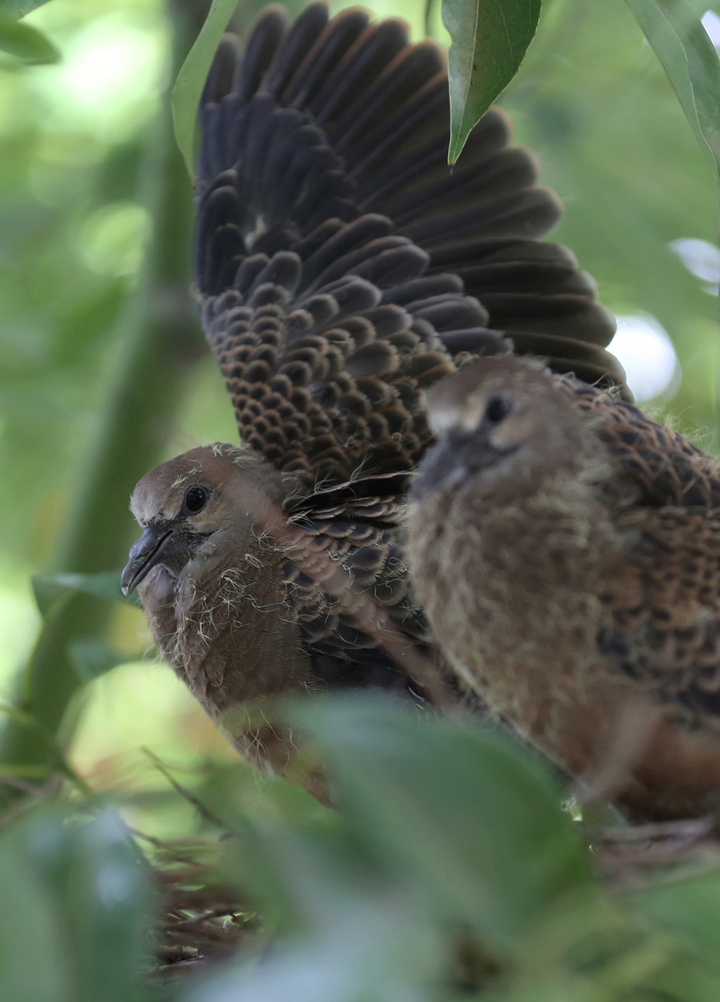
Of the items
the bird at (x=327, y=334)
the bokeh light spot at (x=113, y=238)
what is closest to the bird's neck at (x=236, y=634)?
the bird at (x=327, y=334)

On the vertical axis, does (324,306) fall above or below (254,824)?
above

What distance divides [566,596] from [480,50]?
1.23 feet

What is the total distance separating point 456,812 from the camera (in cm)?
45

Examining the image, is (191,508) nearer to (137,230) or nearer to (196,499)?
(196,499)

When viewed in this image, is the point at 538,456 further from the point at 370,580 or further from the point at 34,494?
the point at 34,494

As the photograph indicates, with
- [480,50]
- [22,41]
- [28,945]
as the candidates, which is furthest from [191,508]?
[28,945]

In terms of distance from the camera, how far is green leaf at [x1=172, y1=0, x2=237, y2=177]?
792 mm

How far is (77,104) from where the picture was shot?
7.66ft

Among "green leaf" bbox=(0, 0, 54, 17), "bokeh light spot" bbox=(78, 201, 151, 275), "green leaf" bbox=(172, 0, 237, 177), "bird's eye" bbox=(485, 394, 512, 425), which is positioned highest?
"bokeh light spot" bbox=(78, 201, 151, 275)

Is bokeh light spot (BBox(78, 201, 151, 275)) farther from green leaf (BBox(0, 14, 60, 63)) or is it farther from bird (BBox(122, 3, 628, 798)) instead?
green leaf (BBox(0, 14, 60, 63))

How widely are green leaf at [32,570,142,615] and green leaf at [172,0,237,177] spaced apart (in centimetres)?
48

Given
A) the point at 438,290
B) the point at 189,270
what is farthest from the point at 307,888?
the point at 189,270

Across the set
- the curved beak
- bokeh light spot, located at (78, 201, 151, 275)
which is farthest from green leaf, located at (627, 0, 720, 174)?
bokeh light spot, located at (78, 201, 151, 275)

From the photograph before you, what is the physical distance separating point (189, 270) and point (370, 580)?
3.42 feet
